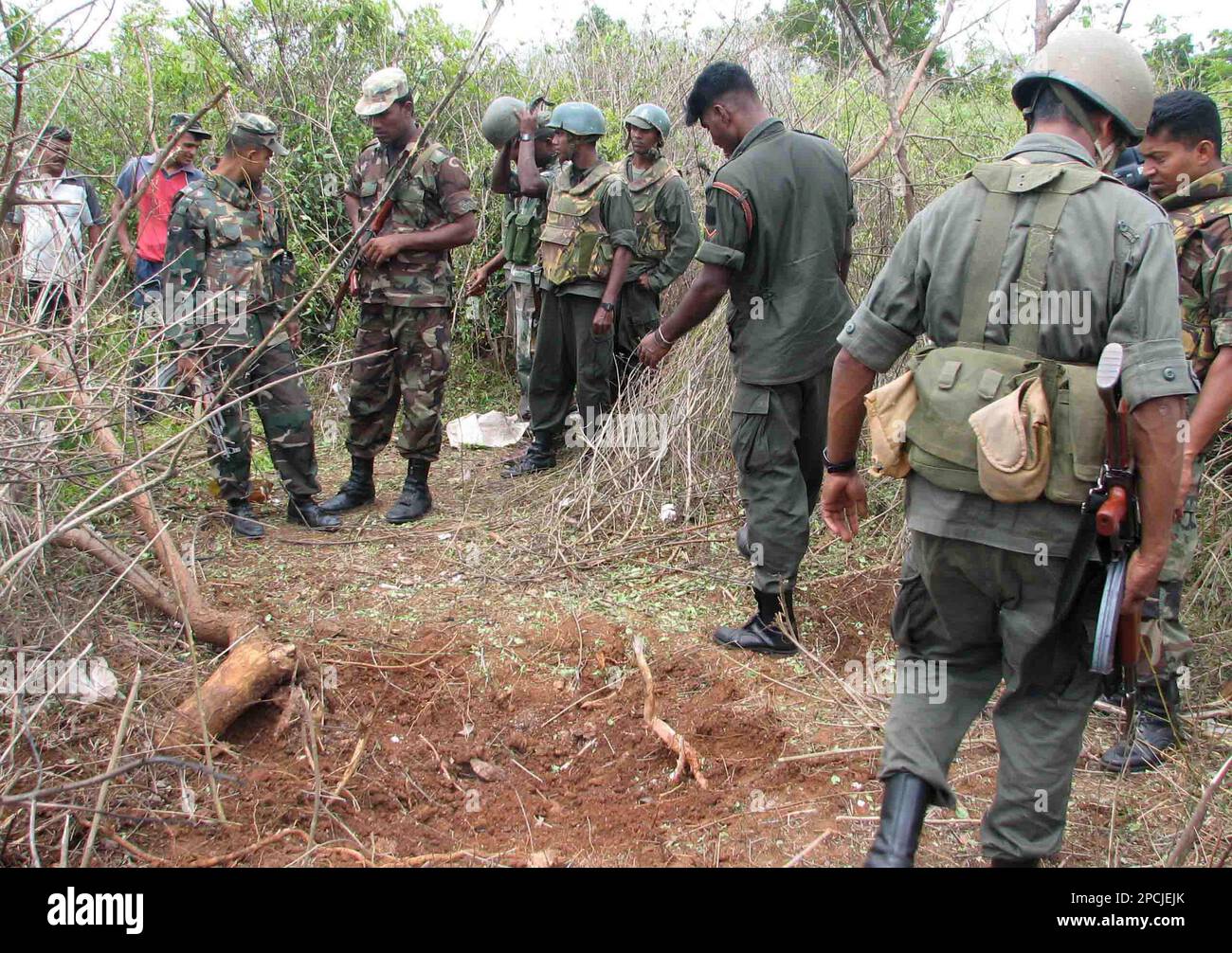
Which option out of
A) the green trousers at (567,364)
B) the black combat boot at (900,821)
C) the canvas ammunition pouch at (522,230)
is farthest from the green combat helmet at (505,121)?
the black combat boot at (900,821)

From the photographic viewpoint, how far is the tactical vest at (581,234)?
5.20m

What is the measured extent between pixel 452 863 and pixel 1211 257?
8.59 feet

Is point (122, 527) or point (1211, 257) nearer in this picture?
point (1211, 257)

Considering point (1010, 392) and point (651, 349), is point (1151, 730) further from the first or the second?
point (651, 349)

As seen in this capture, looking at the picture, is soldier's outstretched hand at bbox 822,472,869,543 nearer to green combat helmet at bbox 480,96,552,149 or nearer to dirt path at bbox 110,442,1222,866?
dirt path at bbox 110,442,1222,866

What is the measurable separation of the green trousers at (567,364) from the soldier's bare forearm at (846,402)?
300 centimetres

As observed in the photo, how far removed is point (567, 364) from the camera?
5582 millimetres

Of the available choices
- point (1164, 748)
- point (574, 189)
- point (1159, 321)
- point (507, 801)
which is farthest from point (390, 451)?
point (1159, 321)

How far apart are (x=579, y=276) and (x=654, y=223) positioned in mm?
594

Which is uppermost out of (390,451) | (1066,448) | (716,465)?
(1066,448)

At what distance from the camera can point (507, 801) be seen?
274 centimetres

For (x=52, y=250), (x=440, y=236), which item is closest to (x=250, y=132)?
(x=440, y=236)

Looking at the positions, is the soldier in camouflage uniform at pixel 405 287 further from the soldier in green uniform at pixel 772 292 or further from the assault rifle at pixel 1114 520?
the assault rifle at pixel 1114 520
